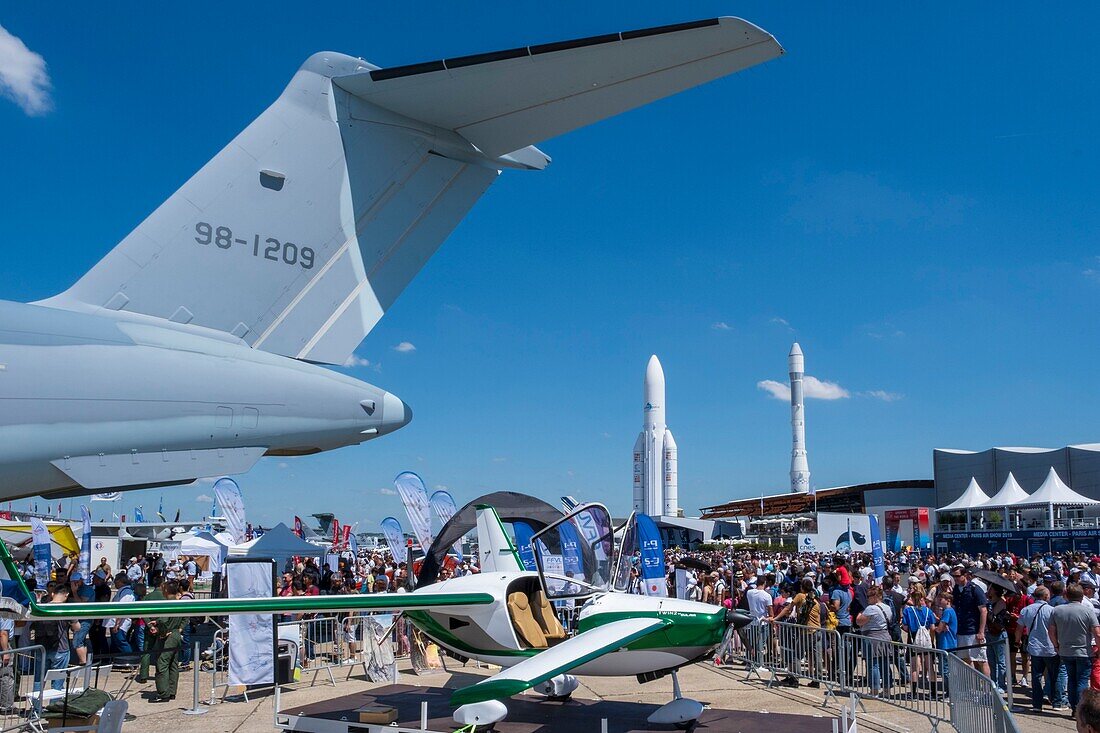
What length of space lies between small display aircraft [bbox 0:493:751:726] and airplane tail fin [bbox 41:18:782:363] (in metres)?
2.65

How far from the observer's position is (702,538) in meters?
74.2

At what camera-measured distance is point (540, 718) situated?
10.3m

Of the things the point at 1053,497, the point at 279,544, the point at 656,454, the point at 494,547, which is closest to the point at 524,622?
the point at 494,547

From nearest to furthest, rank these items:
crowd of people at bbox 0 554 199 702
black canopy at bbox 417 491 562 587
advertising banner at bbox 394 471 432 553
Result: crowd of people at bbox 0 554 199 702 < black canopy at bbox 417 491 562 587 < advertising banner at bbox 394 471 432 553

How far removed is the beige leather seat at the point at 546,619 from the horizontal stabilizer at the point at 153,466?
16.1 feet

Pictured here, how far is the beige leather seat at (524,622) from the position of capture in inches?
396

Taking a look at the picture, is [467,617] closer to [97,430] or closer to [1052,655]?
[97,430]

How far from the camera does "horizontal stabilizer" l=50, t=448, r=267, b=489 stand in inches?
236

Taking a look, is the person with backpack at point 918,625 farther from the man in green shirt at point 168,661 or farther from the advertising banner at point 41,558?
the advertising banner at point 41,558

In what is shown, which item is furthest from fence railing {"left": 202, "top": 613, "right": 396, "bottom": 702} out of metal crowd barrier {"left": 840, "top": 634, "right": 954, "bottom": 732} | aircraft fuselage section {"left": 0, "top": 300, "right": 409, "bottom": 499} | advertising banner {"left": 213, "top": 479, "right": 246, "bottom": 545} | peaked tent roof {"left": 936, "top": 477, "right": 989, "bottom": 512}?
peaked tent roof {"left": 936, "top": 477, "right": 989, "bottom": 512}

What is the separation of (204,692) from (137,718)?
186 centimetres

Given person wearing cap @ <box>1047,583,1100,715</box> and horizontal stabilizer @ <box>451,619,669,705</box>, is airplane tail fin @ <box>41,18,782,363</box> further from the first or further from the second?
person wearing cap @ <box>1047,583,1100,715</box>

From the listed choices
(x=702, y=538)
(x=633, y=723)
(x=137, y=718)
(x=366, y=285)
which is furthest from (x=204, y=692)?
(x=702, y=538)

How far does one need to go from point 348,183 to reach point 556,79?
2.26 metres
